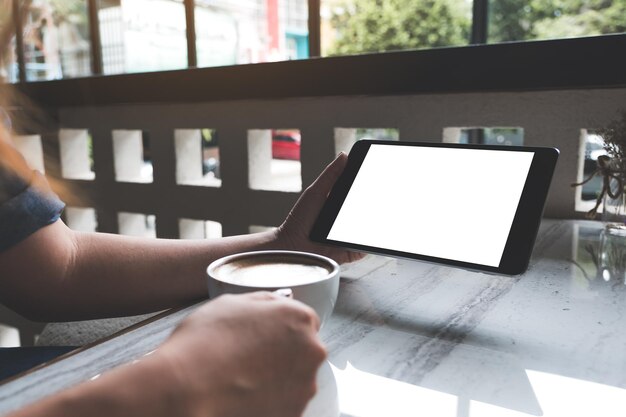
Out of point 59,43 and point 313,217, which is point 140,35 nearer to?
point 59,43

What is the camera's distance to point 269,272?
58 centimetres

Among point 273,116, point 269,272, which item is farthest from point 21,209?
point 273,116

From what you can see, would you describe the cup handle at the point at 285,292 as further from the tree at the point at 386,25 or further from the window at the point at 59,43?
the tree at the point at 386,25

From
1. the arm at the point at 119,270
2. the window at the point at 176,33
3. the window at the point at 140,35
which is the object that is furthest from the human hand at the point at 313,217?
the window at the point at 140,35

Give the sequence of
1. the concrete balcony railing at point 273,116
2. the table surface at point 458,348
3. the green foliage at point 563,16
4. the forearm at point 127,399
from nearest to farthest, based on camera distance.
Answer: the forearm at point 127,399, the table surface at point 458,348, the concrete balcony railing at point 273,116, the green foliage at point 563,16

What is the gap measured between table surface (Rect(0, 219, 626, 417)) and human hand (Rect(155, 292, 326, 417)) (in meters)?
0.07

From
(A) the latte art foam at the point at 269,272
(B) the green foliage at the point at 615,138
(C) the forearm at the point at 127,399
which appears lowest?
(C) the forearm at the point at 127,399

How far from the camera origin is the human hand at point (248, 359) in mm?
369

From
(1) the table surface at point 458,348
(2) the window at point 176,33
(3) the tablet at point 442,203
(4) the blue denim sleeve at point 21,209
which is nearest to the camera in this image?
(1) the table surface at point 458,348

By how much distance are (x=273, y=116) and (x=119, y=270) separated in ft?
2.56

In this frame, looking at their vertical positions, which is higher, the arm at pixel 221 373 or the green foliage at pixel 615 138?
the green foliage at pixel 615 138

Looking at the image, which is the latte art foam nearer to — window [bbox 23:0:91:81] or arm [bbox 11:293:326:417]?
arm [bbox 11:293:326:417]

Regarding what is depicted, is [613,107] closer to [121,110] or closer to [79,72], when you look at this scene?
[121,110]

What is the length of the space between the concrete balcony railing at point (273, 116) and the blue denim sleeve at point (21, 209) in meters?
0.77
